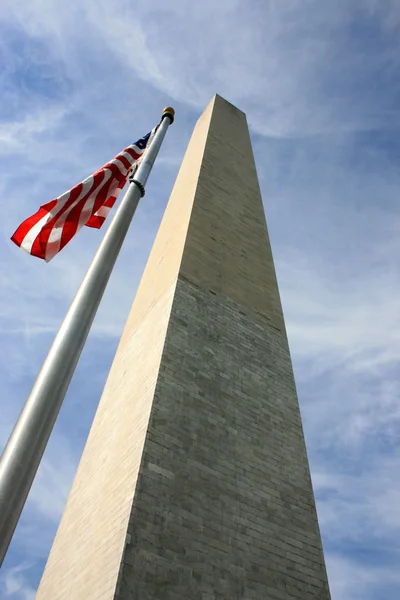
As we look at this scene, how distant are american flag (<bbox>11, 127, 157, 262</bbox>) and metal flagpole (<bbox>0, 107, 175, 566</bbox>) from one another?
613 mm

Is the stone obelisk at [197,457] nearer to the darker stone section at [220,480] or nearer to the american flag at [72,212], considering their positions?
the darker stone section at [220,480]

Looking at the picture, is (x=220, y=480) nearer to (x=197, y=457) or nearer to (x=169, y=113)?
(x=197, y=457)

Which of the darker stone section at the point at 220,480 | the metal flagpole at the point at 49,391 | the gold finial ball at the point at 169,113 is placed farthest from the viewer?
the gold finial ball at the point at 169,113

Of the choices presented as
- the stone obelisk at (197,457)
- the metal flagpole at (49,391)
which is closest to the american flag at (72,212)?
the metal flagpole at (49,391)

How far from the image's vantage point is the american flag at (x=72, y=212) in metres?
6.00

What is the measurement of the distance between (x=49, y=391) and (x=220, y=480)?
3744mm

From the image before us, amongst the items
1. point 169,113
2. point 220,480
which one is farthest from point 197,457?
point 169,113

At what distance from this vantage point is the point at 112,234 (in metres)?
6.00

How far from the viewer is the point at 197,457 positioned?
713cm

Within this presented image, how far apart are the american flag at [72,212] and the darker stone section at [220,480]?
2.59 meters

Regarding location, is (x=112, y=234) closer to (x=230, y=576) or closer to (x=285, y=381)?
(x=230, y=576)

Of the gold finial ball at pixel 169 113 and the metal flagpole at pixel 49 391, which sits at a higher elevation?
the gold finial ball at pixel 169 113

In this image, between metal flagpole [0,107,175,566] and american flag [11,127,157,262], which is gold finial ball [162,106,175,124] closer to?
american flag [11,127,157,262]

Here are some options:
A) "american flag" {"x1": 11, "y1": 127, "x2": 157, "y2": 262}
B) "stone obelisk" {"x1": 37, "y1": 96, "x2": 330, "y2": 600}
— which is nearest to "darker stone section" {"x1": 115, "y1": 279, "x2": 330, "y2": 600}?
"stone obelisk" {"x1": 37, "y1": 96, "x2": 330, "y2": 600}
